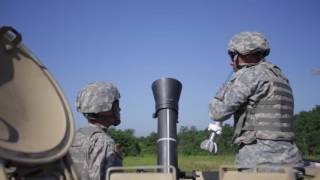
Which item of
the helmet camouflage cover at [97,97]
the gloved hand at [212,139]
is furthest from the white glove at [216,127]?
the helmet camouflage cover at [97,97]

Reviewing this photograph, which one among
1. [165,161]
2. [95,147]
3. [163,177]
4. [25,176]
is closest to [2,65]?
[25,176]

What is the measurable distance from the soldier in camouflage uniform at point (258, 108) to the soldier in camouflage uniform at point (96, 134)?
996mm

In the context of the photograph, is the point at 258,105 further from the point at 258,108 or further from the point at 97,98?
the point at 97,98

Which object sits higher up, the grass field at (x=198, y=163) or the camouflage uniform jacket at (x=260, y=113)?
the grass field at (x=198, y=163)

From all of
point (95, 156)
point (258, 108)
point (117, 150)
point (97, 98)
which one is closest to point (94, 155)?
point (95, 156)

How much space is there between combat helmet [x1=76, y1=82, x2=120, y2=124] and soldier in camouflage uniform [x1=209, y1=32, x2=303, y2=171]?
3.43 feet

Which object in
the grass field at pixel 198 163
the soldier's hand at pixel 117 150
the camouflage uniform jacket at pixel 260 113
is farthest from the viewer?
the grass field at pixel 198 163

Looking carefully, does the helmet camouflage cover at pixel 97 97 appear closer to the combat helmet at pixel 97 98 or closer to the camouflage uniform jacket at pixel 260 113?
the combat helmet at pixel 97 98

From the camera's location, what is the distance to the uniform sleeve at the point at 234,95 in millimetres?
4172

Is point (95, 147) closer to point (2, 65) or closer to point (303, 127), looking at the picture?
point (2, 65)

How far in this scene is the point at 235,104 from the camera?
4.19m

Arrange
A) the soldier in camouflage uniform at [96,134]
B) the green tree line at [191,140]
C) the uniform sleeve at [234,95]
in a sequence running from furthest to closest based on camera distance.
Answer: the green tree line at [191,140] → the soldier in camouflage uniform at [96,134] → the uniform sleeve at [234,95]

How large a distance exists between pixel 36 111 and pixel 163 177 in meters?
1.12

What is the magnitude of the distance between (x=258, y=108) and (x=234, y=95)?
0.77 ft
